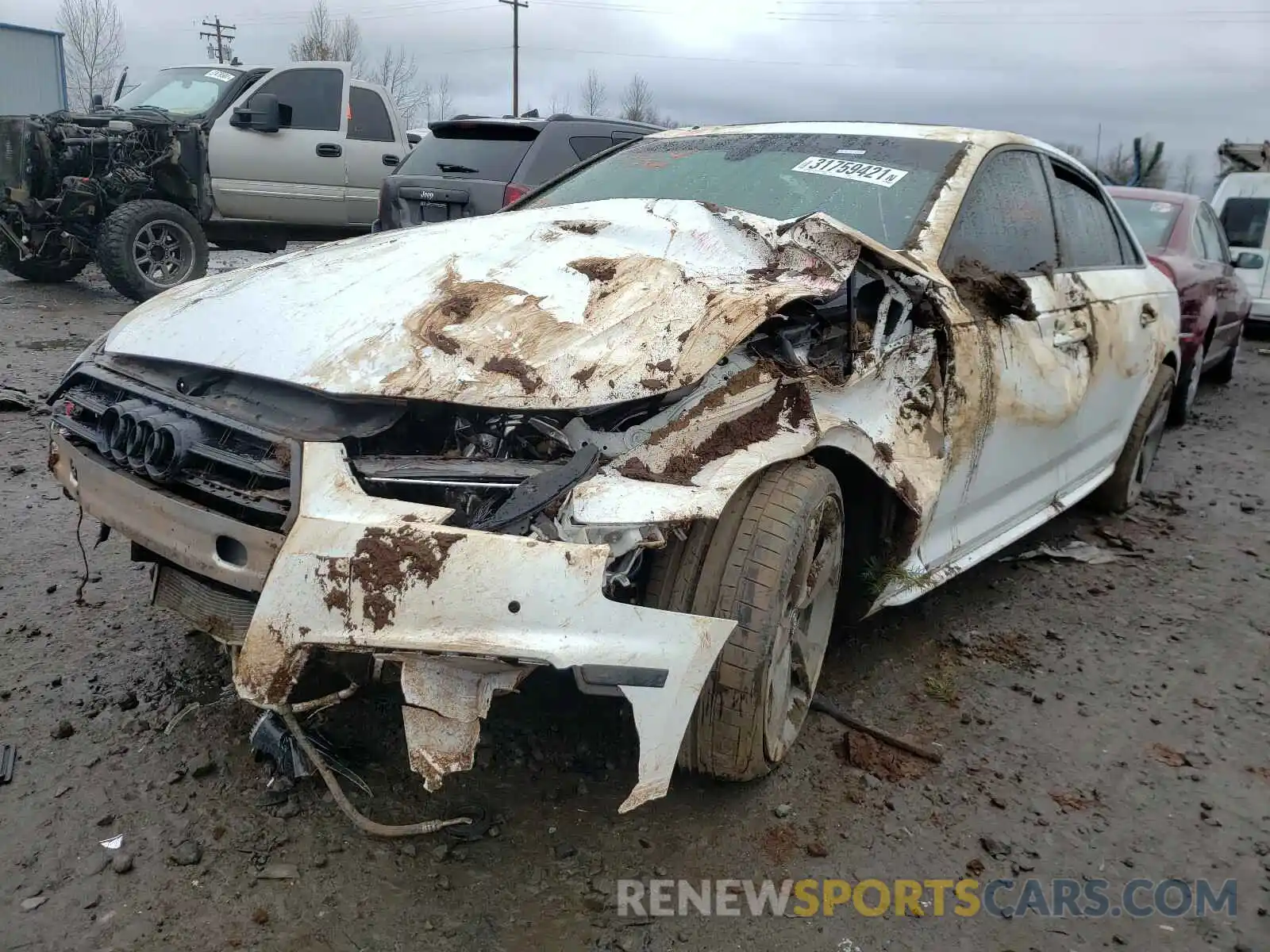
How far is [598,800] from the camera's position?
2.29 m

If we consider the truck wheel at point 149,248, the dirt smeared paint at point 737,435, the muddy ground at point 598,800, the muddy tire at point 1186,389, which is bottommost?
the muddy ground at point 598,800

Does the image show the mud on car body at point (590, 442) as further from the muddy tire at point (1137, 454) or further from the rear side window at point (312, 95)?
the rear side window at point (312, 95)

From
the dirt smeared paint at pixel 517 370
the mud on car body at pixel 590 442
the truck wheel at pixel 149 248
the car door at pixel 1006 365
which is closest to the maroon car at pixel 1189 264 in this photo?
the car door at pixel 1006 365

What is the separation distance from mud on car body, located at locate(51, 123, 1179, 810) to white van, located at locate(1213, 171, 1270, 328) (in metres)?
10.1

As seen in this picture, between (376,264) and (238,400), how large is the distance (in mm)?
554

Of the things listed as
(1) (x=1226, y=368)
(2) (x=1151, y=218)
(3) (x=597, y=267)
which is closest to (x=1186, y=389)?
(2) (x=1151, y=218)

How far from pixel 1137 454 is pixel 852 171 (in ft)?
7.92

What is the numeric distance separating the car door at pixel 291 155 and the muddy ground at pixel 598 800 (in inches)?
248

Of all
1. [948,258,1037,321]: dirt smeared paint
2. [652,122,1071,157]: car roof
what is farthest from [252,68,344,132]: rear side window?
A: [948,258,1037,321]: dirt smeared paint

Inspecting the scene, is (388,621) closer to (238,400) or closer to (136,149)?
(238,400)

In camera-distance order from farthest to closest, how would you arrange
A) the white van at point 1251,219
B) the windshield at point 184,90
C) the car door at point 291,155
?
the white van at point 1251,219 < the windshield at point 184,90 < the car door at point 291,155

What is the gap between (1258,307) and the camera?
446 inches

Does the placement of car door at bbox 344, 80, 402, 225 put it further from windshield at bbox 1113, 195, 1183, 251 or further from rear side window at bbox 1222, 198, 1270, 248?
rear side window at bbox 1222, 198, 1270, 248

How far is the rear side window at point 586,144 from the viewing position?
6.87 meters
